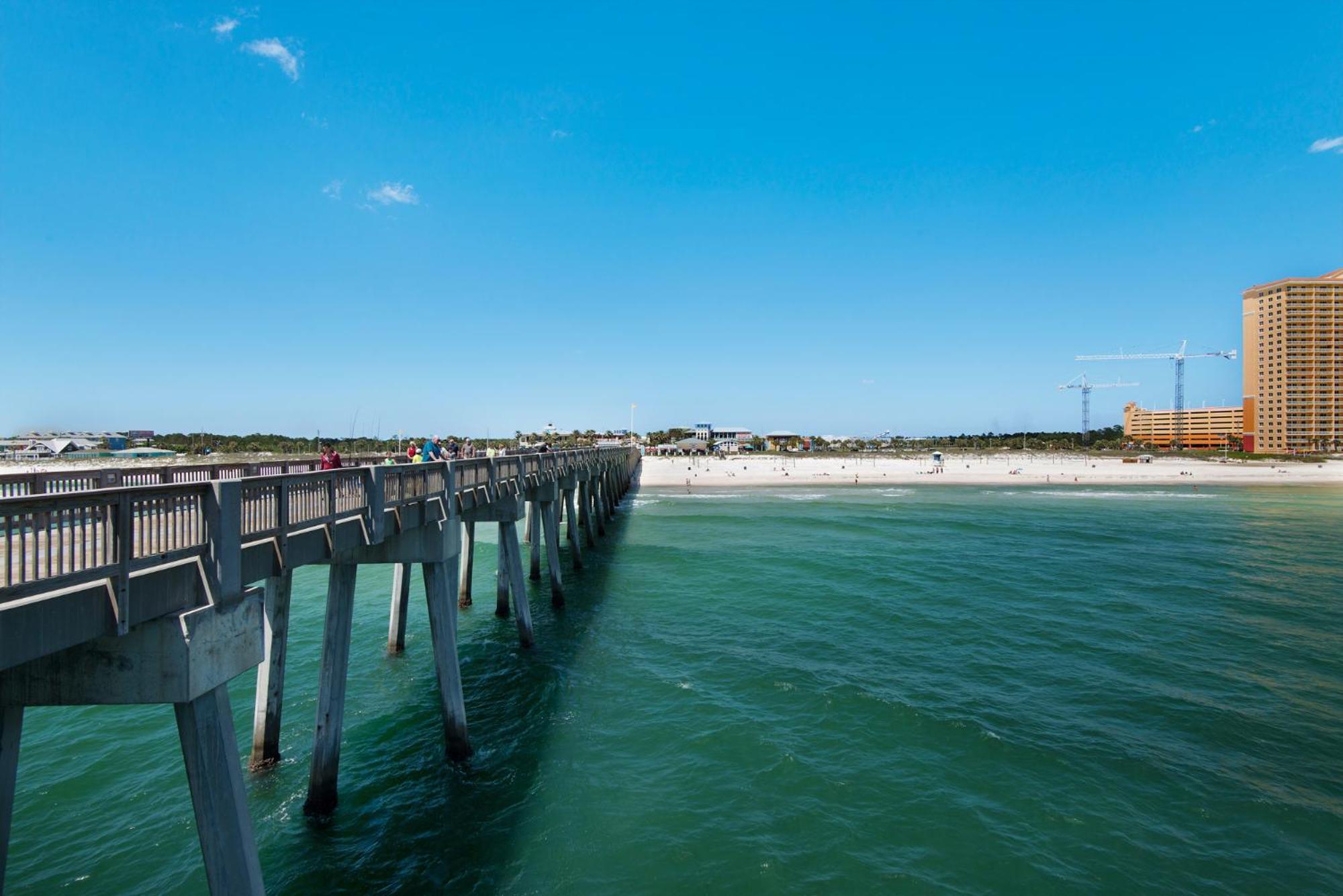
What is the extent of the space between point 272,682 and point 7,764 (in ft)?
20.6

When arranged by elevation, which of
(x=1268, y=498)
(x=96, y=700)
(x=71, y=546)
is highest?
(x=71, y=546)

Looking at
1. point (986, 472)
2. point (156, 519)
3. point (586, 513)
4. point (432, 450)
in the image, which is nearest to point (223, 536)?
point (156, 519)

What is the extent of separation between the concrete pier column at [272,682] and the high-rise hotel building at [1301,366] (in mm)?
206429

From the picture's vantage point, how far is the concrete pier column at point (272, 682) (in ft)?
38.8

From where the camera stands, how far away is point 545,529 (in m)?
24.7

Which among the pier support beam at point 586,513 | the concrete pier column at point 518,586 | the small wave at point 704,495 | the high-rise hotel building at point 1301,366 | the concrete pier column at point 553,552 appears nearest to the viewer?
the concrete pier column at point 518,586

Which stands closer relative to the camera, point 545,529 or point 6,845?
point 6,845

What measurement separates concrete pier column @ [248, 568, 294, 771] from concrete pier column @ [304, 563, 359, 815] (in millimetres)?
1951

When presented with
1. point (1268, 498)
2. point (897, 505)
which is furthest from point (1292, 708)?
point (1268, 498)

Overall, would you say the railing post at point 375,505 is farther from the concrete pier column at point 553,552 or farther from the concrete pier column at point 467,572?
the concrete pier column at point 467,572

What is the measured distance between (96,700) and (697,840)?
870 cm

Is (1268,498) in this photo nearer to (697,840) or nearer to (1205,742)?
(1205,742)

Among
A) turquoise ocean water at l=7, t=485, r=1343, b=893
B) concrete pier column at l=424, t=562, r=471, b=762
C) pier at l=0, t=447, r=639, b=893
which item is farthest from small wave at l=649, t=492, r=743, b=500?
pier at l=0, t=447, r=639, b=893

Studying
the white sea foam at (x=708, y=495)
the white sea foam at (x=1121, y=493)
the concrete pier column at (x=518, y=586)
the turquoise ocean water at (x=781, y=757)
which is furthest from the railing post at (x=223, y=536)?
the white sea foam at (x=1121, y=493)
